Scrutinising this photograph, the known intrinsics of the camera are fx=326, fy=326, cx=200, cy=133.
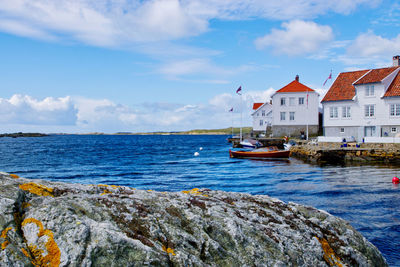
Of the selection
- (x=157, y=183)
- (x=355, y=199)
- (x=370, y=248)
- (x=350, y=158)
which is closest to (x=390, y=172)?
(x=350, y=158)

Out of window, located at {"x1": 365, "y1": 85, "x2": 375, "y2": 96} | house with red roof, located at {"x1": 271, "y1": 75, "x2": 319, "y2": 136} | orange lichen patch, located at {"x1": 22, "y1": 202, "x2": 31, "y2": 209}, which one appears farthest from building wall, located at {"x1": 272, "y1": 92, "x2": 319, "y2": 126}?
orange lichen patch, located at {"x1": 22, "y1": 202, "x2": 31, "y2": 209}

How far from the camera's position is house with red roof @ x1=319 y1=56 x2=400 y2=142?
43.7m

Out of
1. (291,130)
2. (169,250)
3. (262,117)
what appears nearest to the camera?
(169,250)

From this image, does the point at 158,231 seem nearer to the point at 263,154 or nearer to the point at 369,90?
the point at 263,154

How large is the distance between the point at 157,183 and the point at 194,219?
751 inches

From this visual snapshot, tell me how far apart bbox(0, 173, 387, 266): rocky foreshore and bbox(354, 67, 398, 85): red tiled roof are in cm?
4535

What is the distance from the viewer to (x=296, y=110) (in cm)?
6191

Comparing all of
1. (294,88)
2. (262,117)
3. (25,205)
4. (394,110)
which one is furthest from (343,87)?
(25,205)

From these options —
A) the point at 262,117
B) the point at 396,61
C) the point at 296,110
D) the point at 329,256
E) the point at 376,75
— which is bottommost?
the point at 329,256

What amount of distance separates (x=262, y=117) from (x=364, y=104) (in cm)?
3494

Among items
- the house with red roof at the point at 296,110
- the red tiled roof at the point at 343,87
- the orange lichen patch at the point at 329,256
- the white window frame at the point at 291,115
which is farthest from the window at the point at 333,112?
the orange lichen patch at the point at 329,256

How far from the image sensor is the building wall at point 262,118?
79.3 meters

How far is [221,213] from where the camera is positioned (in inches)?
196

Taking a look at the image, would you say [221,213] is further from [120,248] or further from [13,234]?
[13,234]
